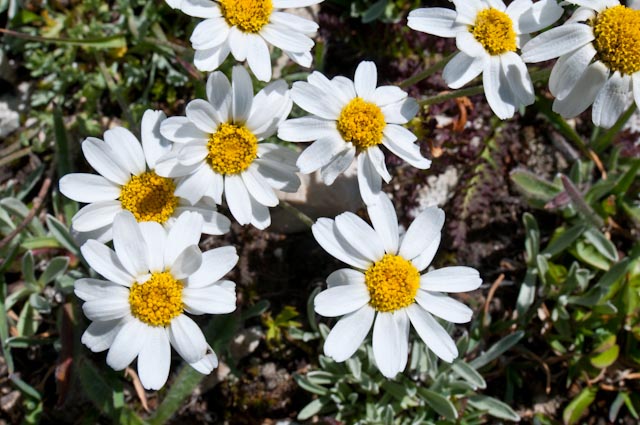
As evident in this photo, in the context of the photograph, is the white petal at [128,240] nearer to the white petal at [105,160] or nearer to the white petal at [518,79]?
the white petal at [105,160]

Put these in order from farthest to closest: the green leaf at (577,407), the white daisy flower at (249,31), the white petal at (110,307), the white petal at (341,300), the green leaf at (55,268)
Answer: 1. the green leaf at (577,407)
2. the green leaf at (55,268)
3. the white daisy flower at (249,31)
4. the white petal at (341,300)
5. the white petal at (110,307)

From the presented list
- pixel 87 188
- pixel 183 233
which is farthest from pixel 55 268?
pixel 183 233

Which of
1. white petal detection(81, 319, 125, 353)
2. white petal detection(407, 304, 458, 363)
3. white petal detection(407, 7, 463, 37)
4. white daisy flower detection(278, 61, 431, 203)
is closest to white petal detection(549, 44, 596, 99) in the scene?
white petal detection(407, 7, 463, 37)

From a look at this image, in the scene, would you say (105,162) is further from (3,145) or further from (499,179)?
(499,179)

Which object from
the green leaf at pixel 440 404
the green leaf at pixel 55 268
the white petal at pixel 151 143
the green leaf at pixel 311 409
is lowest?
the green leaf at pixel 311 409

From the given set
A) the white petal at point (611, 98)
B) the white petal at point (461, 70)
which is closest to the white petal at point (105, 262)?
the white petal at point (461, 70)

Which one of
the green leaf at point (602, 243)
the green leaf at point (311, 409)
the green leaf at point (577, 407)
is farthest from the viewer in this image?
the green leaf at point (577, 407)

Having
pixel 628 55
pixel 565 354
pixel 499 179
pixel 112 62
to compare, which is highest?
pixel 628 55

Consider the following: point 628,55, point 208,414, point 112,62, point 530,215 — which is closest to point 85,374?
point 208,414
